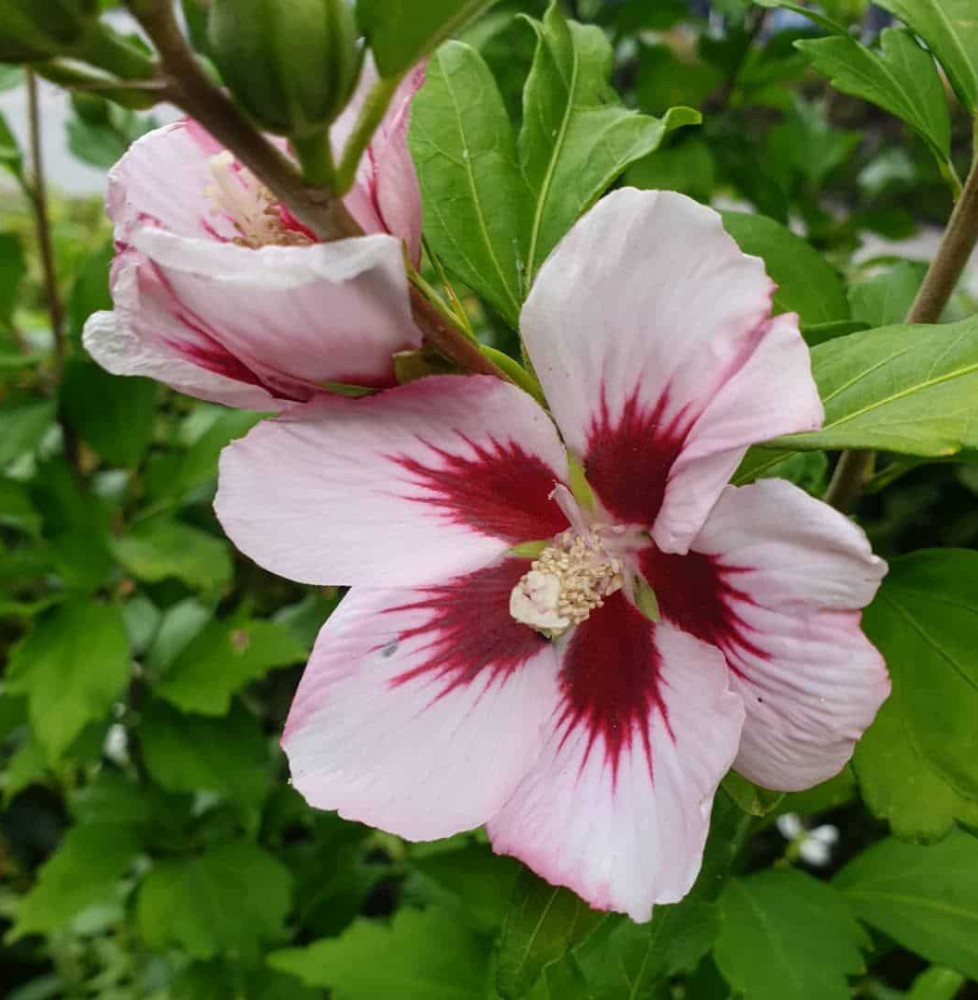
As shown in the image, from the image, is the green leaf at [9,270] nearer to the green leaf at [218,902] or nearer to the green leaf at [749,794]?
the green leaf at [218,902]

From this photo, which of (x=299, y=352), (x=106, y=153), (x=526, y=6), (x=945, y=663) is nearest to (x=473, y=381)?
(x=299, y=352)

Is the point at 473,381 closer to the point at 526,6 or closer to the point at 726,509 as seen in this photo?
Result: the point at 726,509

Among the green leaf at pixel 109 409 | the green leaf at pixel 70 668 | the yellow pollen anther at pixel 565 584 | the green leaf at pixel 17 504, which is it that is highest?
the yellow pollen anther at pixel 565 584

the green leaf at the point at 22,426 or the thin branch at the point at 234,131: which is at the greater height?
the thin branch at the point at 234,131

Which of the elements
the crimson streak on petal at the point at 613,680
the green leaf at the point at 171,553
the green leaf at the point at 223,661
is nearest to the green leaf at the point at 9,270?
the green leaf at the point at 171,553

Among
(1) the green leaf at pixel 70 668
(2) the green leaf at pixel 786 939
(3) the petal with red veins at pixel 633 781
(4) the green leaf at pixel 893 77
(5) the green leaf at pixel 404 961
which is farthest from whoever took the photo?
(1) the green leaf at pixel 70 668

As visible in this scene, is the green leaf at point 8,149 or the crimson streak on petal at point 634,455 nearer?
the crimson streak on petal at point 634,455

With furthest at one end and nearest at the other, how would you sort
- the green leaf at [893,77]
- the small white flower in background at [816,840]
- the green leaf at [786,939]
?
the small white flower in background at [816,840]
the green leaf at [786,939]
the green leaf at [893,77]

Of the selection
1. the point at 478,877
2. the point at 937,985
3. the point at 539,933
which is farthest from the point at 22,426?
the point at 937,985
